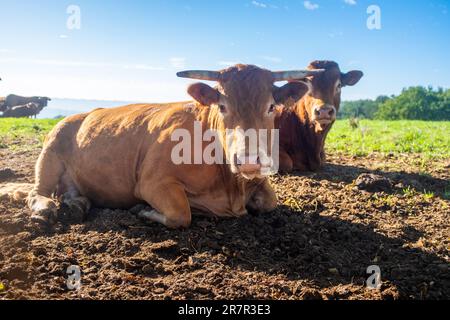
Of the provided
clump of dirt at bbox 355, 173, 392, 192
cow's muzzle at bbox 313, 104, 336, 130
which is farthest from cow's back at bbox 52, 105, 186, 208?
clump of dirt at bbox 355, 173, 392, 192

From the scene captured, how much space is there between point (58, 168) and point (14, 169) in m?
2.39

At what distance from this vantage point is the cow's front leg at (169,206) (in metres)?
4.99

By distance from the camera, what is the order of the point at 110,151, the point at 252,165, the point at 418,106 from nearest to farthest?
the point at 252,165, the point at 110,151, the point at 418,106

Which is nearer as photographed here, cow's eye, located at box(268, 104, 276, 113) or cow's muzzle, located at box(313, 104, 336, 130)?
cow's eye, located at box(268, 104, 276, 113)

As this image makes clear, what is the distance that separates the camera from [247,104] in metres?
4.77

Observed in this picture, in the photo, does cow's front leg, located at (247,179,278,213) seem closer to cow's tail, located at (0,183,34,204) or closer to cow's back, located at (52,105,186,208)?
cow's back, located at (52,105,186,208)

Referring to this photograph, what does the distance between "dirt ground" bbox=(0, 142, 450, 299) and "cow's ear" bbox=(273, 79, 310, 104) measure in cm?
143

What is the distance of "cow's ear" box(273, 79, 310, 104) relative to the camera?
5.20m

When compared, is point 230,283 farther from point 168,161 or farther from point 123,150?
point 123,150

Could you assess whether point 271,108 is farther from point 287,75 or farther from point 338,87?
point 338,87

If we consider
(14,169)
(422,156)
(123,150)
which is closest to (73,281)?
(123,150)

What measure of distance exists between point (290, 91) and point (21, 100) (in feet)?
156

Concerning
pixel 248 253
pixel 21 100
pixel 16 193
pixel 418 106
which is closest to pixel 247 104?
pixel 248 253

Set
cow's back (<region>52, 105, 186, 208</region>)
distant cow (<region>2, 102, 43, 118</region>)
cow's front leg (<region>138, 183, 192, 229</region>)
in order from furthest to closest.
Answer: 1. distant cow (<region>2, 102, 43, 118</region>)
2. cow's back (<region>52, 105, 186, 208</region>)
3. cow's front leg (<region>138, 183, 192, 229</region>)
